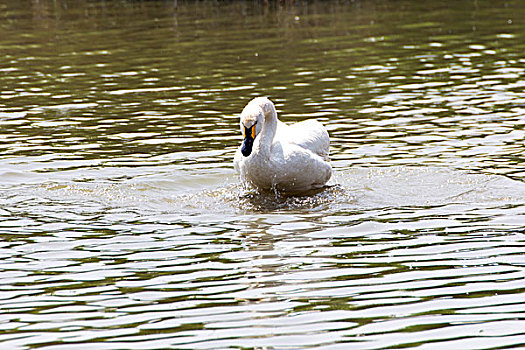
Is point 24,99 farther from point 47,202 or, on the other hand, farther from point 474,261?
point 474,261

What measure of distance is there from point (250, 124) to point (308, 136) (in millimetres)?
1476

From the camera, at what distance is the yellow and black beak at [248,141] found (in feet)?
39.1

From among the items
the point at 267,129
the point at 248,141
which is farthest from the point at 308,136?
the point at 248,141

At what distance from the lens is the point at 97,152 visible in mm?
15922

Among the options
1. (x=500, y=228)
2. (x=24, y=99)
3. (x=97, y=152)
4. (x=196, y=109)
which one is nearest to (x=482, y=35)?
(x=196, y=109)

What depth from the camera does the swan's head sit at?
1203 cm

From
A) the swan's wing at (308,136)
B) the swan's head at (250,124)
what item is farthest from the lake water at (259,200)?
the swan's head at (250,124)

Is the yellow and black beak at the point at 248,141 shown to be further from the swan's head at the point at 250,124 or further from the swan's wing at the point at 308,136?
the swan's wing at the point at 308,136

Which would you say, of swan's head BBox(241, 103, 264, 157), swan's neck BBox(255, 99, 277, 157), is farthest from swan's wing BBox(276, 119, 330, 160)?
swan's head BBox(241, 103, 264, 157)

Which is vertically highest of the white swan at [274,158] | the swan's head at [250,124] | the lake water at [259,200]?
the swan's head at [250,124]

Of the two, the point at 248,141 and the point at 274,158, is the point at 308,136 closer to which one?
the point at 274,158

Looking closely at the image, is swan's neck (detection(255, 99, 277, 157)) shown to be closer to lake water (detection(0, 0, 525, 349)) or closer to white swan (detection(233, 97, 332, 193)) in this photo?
white swan (detection(233, 97, 332, 193))

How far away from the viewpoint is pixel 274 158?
12.7 meters

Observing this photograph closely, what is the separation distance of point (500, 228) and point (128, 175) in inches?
231
